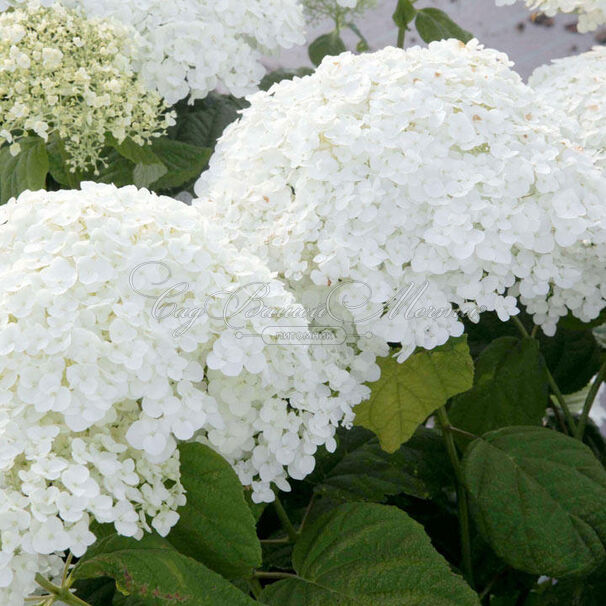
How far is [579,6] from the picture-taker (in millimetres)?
1156

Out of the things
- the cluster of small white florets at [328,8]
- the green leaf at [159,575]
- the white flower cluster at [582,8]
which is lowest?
the green leaf at [159,575]

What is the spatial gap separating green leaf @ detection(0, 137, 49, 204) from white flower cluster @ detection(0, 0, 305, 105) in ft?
0.42

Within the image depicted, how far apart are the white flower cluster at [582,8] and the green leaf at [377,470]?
0.52 meters

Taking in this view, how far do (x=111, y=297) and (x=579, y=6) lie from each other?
786mm

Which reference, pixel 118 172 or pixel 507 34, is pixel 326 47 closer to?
pixel 118 172

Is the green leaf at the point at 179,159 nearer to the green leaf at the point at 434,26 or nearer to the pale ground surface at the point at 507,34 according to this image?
the green leaf at the point at 434,26

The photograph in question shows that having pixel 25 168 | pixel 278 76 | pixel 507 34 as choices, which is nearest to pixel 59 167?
pixel 25 168

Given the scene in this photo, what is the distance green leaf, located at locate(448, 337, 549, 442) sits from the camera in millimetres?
948

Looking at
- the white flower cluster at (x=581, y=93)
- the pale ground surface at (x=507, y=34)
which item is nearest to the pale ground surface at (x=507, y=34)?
the pale ground surface at (x=507, y=34)

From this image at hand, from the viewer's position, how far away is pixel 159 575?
0.59m

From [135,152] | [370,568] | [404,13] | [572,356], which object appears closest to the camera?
[370,568]

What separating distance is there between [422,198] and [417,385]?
16 centimetres

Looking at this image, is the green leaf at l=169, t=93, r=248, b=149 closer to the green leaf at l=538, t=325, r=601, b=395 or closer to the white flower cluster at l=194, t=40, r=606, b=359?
the white flower cluster at l=194, t=40, r=606, b=359

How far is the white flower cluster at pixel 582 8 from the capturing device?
3.59 ft
